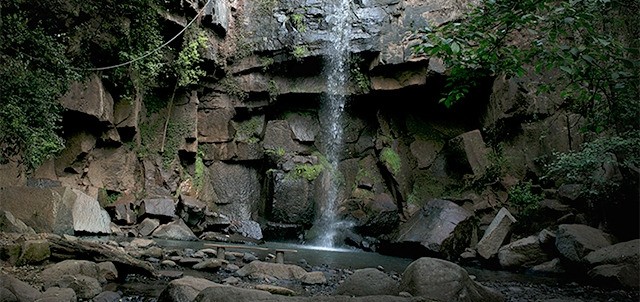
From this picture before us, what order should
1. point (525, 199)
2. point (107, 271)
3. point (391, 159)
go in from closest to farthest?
point (107, 271) < point (525, 199) < point (391, 159)

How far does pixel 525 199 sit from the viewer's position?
38.8 ft

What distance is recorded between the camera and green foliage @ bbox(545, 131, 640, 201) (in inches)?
301

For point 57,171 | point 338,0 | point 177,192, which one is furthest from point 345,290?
point 338,0

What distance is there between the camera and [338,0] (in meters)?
16.2

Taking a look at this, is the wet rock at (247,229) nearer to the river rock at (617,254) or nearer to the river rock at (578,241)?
the river rock at (578,241)

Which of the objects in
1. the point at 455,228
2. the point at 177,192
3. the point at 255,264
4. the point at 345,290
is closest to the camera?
the point at 345,290

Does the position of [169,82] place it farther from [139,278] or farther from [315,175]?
[139,278]

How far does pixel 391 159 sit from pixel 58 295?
39.4 ft

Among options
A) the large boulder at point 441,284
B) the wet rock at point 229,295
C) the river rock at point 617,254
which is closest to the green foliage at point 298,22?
the river rock at point 617,254

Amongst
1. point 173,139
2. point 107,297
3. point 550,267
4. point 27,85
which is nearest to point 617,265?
point 550,267

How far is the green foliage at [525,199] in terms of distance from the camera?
37.6ft

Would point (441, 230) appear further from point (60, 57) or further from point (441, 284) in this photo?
point (60, 57)

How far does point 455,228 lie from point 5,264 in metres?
8.68

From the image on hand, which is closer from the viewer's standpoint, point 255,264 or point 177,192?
point 255,264
